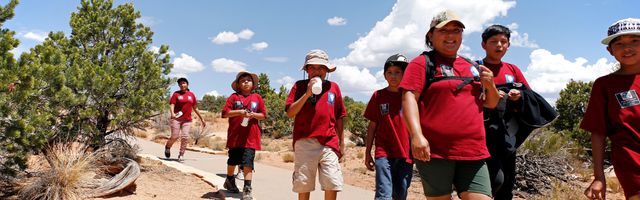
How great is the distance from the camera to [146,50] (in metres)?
8.28

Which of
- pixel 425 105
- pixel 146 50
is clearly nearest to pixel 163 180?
pixel 146 50

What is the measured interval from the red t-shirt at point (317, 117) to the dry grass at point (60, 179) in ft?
8.88

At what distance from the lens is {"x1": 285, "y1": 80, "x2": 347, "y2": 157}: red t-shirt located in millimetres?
4480

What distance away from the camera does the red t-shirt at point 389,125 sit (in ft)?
14.4

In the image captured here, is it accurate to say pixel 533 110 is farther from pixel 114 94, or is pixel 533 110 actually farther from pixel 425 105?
pixel 114 94

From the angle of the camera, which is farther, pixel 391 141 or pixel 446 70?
pixel 391 141

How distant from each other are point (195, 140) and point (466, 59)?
56.1ft

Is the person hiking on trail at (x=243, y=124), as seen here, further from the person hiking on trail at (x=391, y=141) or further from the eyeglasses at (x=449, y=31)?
the eyeglasses at (x=449, y=31)

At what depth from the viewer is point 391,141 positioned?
444 cm

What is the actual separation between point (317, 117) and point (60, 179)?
304 cm

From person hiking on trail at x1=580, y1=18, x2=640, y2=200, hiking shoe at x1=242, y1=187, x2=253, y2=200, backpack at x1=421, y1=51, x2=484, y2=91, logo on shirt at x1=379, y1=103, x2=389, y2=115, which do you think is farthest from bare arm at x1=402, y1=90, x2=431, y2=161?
hiking shoe at x1=242, y1=187, x2=253, y2=200

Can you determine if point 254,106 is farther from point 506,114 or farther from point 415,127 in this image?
point 415,127

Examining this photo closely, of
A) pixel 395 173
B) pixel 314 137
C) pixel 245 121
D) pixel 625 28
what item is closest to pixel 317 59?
pixel 314 137

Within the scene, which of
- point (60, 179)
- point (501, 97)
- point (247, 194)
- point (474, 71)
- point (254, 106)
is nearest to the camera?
point (474, 71)
